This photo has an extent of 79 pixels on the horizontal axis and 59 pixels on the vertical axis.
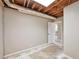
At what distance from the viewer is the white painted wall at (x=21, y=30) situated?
3152mm

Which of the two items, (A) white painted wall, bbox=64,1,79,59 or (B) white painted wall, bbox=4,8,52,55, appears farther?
(B) white painted wall, bbox=4,8,52,55

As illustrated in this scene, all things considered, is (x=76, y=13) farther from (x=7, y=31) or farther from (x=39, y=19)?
(x=7, y=31)

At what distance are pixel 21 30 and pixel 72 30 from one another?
255 cm

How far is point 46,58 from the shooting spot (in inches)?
117

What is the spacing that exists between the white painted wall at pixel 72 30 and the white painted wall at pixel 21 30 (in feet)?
6.64

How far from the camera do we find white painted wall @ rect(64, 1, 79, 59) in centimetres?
269

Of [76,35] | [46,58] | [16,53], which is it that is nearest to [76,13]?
[76,35]

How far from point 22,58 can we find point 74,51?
2.26 metres

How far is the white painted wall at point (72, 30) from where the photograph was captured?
2.69 metres

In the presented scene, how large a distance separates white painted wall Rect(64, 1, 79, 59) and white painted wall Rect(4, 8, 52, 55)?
2.02 metres

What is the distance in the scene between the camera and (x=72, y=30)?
2.88 meters

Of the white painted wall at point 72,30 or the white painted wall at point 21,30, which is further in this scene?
the white painted wall at point 21,30

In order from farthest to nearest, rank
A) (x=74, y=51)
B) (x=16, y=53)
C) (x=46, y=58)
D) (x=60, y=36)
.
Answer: (x=60, y=36) < (x=16, y=53) < (x=46, y=58) < (x=74, y=51)

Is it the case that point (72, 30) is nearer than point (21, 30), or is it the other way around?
point (72, 30)
